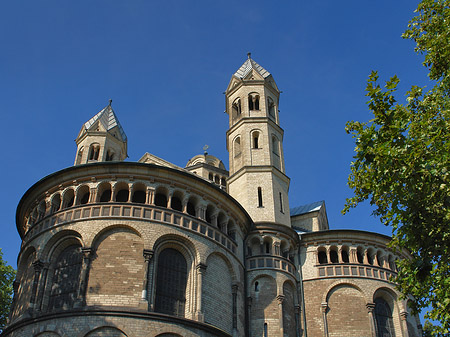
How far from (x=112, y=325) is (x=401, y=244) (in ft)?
41.4

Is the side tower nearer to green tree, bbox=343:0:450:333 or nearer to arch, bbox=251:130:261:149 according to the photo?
arch, bbox=251:130:261:149

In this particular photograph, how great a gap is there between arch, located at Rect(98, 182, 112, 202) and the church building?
0.06 metres

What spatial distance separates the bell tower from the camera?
34469 millimetres

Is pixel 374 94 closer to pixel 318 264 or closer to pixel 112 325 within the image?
pixel 112 325

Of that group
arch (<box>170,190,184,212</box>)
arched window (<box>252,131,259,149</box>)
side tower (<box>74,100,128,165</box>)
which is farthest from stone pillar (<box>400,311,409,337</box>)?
side tower (<box>74,100,128,165</box>)

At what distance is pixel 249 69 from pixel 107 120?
42.6 feet

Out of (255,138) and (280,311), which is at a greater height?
(255,138)

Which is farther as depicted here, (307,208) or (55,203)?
(307,208)

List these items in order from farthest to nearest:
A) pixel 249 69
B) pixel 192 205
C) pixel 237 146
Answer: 1. pixel 249 69
2. pixel 237 146
3. pixel 192 205

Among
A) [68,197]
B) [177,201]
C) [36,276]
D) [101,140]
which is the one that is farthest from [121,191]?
[101,140]

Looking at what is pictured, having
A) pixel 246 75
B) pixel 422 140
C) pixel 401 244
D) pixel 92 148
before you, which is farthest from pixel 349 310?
pixel 92 148

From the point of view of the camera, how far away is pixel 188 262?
25.6 m

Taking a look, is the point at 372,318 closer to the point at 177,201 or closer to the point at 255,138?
the point at 177,201

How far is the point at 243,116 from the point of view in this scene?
1528 inches
